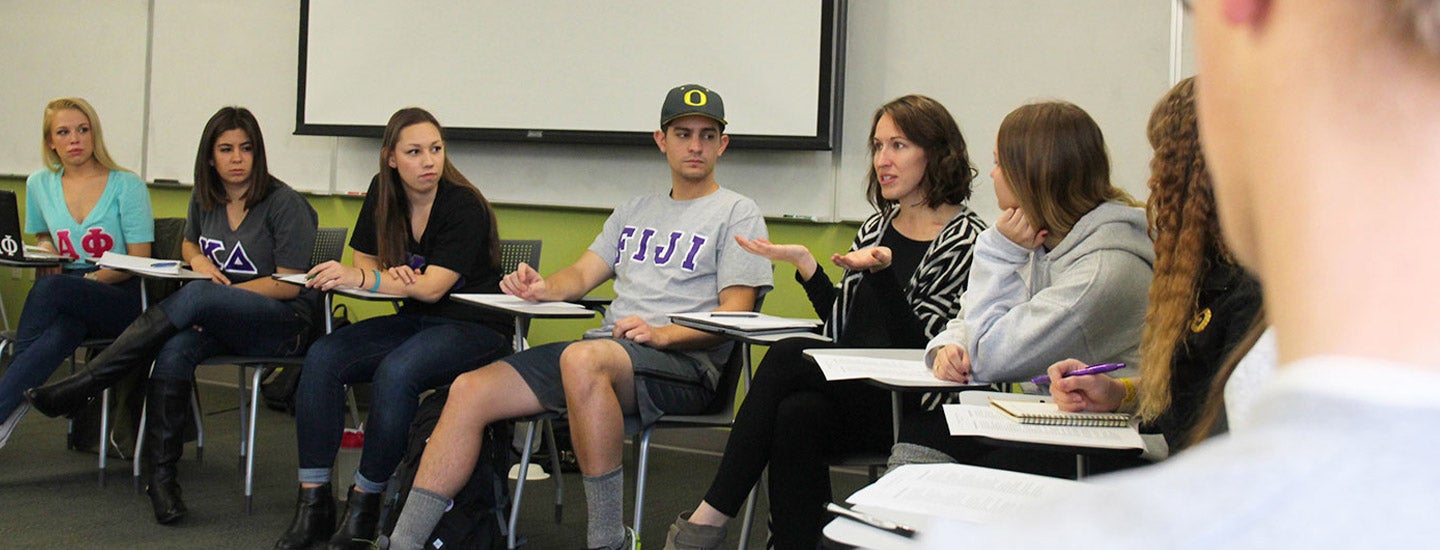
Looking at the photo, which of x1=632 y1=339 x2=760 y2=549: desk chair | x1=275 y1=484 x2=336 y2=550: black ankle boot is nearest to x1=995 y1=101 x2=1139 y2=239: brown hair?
x1=632 y1=339 x2=760 y2=549: desk chair

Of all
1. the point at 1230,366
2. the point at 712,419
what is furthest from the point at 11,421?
the point at 1230,366

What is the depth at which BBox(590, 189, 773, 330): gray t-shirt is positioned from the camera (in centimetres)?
309

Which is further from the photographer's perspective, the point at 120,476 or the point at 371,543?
the point at 120,476

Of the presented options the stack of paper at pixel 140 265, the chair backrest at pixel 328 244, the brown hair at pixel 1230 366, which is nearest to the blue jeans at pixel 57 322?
the stack of paper at pixel 140 265

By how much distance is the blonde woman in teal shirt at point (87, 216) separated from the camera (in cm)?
369

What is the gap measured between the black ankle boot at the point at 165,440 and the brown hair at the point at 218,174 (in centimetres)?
66

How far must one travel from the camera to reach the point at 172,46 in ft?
17.7

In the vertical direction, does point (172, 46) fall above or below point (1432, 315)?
above

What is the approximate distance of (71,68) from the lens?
5.69 m

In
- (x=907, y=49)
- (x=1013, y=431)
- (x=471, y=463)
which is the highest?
(x=907, y=49)

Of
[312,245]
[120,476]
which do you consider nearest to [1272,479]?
[312,245]

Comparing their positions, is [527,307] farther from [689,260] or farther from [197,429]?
[197,429]

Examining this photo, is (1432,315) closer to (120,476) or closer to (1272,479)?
(1272,479)

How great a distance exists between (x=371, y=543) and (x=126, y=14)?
12.1 ft
